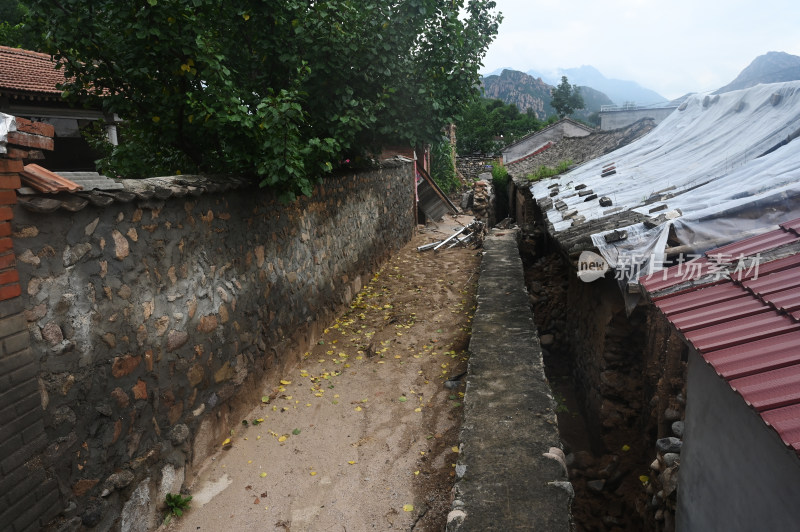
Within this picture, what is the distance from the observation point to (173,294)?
12.1 ft

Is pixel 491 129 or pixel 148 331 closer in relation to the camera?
pixel 148 331

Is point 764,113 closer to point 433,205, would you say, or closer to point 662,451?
point 662,451

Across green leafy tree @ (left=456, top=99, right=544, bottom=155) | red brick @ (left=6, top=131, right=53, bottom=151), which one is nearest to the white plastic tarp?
red brick @ (left=6, top=131, right=53, bottom=151)

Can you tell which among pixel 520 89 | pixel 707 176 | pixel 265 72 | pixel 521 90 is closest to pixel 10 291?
pixel 265 72

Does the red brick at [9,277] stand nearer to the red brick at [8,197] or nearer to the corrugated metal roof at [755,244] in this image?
the red brick at [8,197]

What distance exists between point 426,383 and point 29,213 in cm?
400

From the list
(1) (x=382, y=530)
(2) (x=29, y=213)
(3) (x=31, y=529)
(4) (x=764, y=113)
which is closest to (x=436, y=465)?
(1) (x=382, y=530)

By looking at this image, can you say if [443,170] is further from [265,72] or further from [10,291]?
[10,291]

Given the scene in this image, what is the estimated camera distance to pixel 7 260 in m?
2.36

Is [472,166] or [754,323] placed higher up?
[754,323]

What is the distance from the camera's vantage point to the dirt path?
11.7 ft

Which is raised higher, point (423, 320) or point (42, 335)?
point (42, 335)

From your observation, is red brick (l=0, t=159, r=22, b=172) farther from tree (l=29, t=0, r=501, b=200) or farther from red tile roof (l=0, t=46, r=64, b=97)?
red tile roof (l=0, t=46, r=64, b=97)

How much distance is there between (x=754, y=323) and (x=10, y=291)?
3452mm
